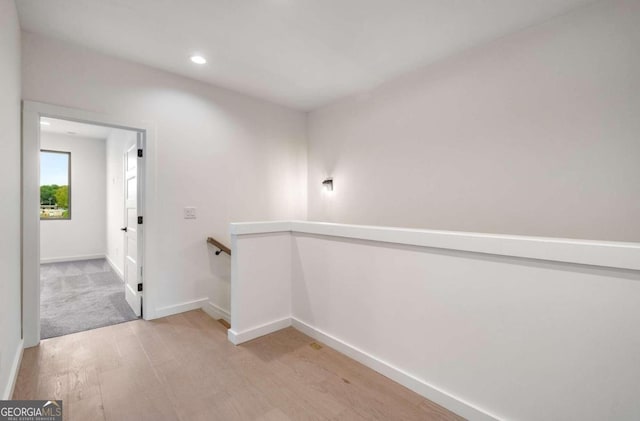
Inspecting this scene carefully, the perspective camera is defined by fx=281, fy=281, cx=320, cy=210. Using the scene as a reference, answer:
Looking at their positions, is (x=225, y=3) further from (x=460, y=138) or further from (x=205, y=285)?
(x=205, y=285)

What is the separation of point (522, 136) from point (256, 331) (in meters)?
2.83

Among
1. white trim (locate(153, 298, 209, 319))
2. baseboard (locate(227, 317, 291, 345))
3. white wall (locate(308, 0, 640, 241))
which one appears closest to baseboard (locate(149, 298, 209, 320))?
white trim (locate(153, 298, 209, 319))

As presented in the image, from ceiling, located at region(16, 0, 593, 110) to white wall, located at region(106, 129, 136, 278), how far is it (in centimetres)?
241

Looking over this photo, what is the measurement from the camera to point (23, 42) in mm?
2318

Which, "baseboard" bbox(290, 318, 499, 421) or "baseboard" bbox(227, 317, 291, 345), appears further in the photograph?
"baseboard" bbox(227, 317, 291, 345)

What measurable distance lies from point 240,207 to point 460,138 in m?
2.64

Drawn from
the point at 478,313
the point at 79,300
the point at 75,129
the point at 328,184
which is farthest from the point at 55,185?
the point at 478,313

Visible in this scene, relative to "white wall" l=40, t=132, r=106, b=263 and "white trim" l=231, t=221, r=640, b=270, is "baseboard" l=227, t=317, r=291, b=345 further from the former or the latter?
"white wall" l=40, t=132, r=106, b=263

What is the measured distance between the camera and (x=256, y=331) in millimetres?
2541

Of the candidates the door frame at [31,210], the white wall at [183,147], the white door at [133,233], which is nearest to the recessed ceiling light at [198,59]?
the white wall at [183,147]

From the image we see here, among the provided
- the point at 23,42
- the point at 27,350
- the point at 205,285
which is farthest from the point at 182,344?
the point at 23,42

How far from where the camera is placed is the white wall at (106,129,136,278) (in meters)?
4.72

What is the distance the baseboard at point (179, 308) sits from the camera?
297cm

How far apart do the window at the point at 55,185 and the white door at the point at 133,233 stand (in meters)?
3.55
